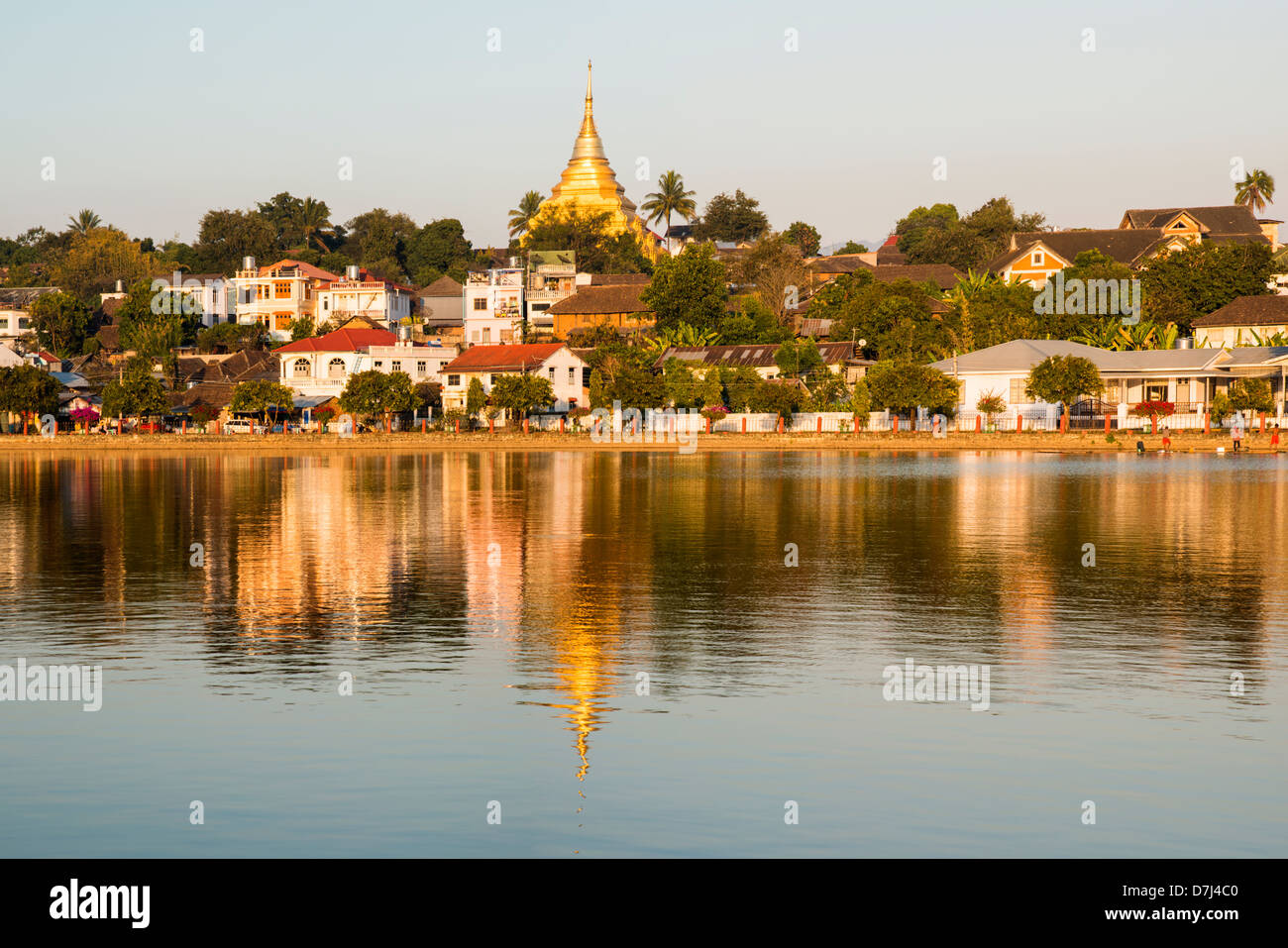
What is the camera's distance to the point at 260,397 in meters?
99.1

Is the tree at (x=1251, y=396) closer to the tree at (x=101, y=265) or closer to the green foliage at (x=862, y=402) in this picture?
the green foliage at (x=862, y=402)

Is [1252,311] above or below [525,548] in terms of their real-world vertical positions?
above

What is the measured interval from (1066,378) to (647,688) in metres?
68.1

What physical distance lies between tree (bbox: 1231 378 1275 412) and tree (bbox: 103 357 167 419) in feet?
235

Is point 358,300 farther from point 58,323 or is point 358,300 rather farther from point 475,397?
point 475,397

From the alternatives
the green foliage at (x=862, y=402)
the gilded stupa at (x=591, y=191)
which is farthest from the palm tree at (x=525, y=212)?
the green foliage at (x=862, y=402)

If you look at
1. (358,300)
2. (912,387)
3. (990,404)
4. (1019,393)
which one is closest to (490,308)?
(358,300)

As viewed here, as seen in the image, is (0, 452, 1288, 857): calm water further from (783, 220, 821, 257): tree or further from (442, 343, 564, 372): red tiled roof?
(783, 220, 821, 257): tree
